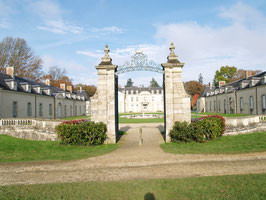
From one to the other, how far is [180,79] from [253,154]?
480cm

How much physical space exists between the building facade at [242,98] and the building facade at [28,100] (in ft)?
103

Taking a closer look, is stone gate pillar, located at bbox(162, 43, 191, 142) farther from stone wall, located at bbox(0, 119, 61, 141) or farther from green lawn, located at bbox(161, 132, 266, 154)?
stone wall, located at bbox(0, 119, 61, 141)

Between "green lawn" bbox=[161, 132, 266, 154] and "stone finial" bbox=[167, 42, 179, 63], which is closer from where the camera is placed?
"green lawn" bbox=[161, 132, 266, 154]

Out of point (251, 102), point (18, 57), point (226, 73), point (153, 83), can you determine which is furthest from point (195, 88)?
point (18, 57)

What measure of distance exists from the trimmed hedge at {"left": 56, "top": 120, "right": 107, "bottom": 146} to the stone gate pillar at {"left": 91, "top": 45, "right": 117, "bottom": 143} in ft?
1.75

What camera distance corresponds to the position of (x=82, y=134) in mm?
9297

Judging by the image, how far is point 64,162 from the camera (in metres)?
6.73

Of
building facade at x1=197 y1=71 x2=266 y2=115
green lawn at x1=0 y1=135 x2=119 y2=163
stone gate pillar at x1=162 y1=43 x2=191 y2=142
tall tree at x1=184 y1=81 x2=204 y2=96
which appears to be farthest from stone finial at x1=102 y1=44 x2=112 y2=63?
tall tree at x1=184 y1=81 x2=204 y2=96

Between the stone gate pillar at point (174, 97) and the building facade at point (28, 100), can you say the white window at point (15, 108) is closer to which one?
the building facade at point (28, 100)

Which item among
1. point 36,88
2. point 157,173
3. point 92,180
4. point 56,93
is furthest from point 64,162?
point 56,93

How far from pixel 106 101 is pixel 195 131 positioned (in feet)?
16.1

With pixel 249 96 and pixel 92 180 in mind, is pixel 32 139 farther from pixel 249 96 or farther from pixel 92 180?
pixel 249 96

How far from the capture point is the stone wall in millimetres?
11651

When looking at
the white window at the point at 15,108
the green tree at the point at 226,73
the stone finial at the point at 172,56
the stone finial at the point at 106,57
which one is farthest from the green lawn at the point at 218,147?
the green tree at the point at 226,73
